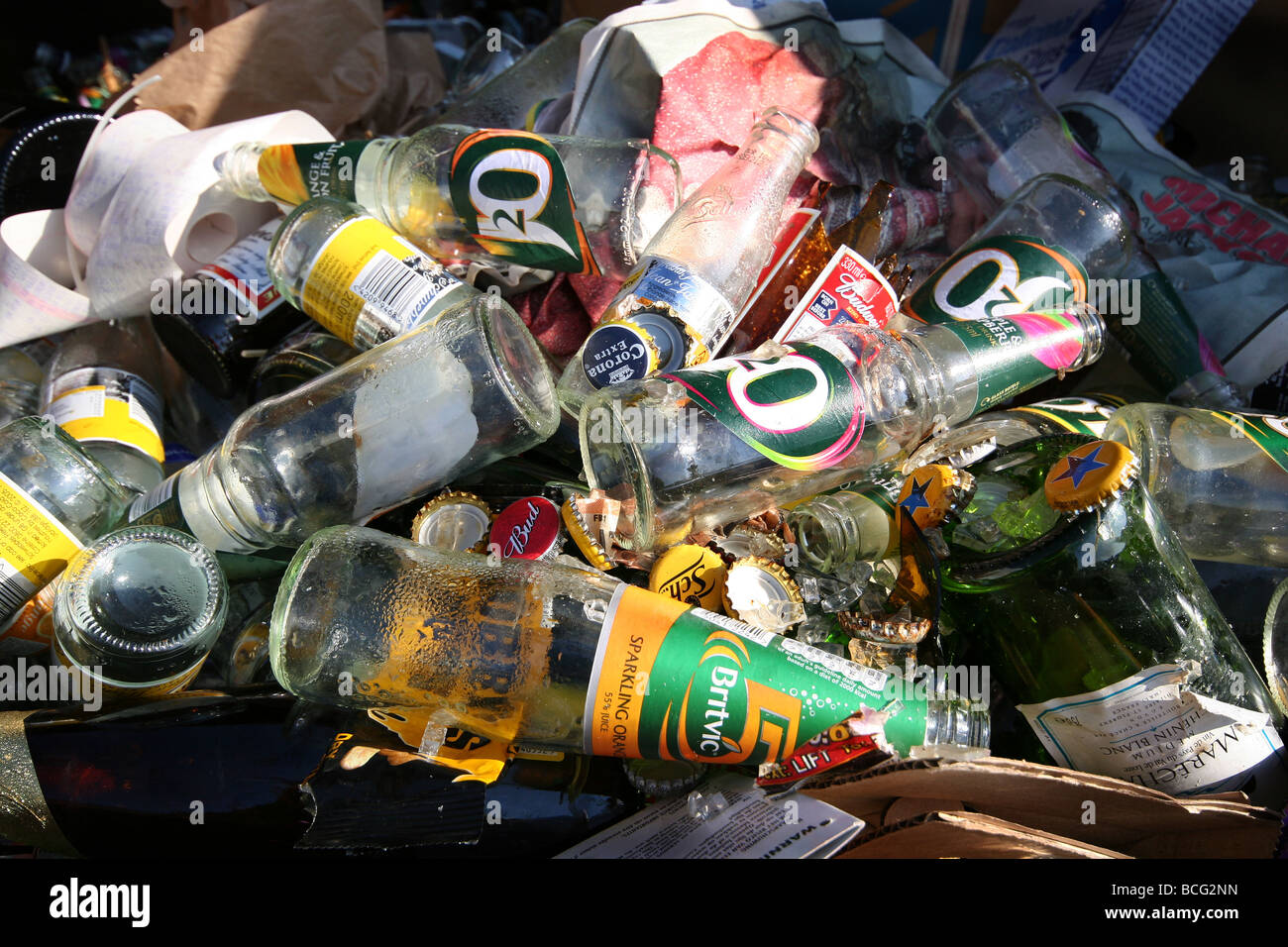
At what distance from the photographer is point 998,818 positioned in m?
1.05

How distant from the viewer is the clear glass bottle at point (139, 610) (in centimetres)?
106

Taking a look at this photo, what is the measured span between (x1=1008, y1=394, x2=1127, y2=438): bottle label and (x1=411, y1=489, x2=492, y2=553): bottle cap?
2.87 ft

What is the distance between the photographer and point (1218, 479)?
1255 millimetres

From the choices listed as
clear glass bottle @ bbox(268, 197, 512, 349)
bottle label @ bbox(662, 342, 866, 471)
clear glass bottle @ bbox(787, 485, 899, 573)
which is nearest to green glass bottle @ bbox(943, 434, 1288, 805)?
clear glass bottle @ bbox(787, 485, 899, 573)

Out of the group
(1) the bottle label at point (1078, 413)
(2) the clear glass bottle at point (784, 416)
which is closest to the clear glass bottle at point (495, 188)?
(2) the clear glass bottle at point (784, 416)

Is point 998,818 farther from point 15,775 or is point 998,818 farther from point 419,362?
point 15,775

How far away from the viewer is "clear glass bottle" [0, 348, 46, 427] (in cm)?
158

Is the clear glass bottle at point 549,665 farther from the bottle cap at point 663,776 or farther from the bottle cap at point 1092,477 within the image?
the bottle cap at point 1092,477

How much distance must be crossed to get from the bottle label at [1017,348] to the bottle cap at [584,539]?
1.96 feet

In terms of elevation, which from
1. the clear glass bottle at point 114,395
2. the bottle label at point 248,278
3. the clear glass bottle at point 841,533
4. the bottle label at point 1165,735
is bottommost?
the clear glass bottle at point 114,395

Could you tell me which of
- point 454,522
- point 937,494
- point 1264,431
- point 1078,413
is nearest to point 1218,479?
point 1264,431

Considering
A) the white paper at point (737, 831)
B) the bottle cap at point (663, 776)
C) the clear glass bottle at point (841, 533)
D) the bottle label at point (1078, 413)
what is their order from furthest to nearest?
the bottle label at point (1078, 413) < the clear glass bottle at point (841, 533) < the bottle cap at point (663, 776) < the white paper at point (737, 831)

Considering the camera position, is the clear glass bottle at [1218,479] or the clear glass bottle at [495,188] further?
the clear glass bottle at [495,188]

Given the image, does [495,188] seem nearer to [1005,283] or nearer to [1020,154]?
[1005,283]
